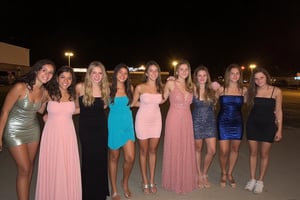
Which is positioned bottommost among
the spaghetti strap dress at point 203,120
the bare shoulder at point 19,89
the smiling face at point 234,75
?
the spaghetti strap dress at point 203,120

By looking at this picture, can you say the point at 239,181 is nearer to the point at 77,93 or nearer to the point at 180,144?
the point at 180,144

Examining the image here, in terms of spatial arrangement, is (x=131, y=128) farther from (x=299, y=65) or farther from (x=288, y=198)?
(x=299, y=65)

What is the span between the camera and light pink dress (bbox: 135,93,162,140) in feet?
15.9

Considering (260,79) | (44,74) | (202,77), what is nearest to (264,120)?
(260,79)

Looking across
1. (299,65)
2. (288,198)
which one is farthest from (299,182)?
(299,65)

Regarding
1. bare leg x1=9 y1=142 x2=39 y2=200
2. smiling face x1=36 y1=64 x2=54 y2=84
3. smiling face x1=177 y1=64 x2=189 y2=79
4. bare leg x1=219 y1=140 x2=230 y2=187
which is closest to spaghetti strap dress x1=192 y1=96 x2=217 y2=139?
bare leg x1=219 y1=140 x2=230 y2=187

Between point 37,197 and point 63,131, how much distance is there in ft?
3.24

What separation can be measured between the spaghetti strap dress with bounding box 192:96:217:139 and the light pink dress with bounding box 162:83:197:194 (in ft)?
0.56

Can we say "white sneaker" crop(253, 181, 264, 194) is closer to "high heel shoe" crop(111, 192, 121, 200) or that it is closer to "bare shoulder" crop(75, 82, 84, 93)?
"high heel shoe" crop(111, 192, 121, 200)

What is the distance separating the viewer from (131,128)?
4.64 meters

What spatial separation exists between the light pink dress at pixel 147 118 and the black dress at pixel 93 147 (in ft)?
2.26

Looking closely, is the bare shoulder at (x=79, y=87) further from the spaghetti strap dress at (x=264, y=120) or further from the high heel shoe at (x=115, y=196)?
the spaghetti strap dress at (x=264, y=120)

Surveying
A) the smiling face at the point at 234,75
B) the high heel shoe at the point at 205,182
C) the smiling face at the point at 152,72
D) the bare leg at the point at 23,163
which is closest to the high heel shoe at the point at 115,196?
the bare leg at the point at 23,163

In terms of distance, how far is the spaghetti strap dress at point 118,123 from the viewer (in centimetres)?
451
